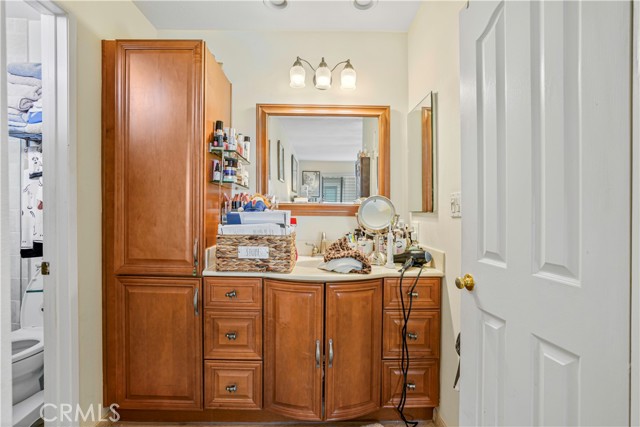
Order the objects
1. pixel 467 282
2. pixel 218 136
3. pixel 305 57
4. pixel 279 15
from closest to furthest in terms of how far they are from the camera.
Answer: pixel 467 282 → pixel 218 136 → pixel 279 15 → pixel 305 57

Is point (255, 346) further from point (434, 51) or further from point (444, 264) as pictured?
point (434, 51)

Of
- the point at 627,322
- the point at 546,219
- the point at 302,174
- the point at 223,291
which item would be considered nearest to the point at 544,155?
the point at 546,219

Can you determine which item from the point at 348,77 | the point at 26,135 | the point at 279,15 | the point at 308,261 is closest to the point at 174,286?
the point at 308,261

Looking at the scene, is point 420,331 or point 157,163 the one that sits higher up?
point 157,163

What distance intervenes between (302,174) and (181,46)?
3.64 feet

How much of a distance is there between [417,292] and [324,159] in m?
1.17

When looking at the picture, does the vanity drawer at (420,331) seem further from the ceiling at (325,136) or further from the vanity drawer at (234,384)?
the ceiling at (325,136)

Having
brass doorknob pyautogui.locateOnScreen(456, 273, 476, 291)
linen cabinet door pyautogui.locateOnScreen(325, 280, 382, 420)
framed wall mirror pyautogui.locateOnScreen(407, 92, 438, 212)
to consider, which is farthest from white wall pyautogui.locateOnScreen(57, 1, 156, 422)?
framed wall mirror pyautogui.locateOnScreen(407, 92, 438, 212)

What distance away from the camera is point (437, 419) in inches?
69.0

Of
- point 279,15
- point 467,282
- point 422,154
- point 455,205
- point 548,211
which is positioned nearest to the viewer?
point 548,211

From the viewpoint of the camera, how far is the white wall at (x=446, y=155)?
1.58m

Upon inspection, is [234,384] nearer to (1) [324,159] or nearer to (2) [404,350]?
(2) [404,350]

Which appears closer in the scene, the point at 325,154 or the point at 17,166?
the point at 17,166

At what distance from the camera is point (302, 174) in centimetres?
236
